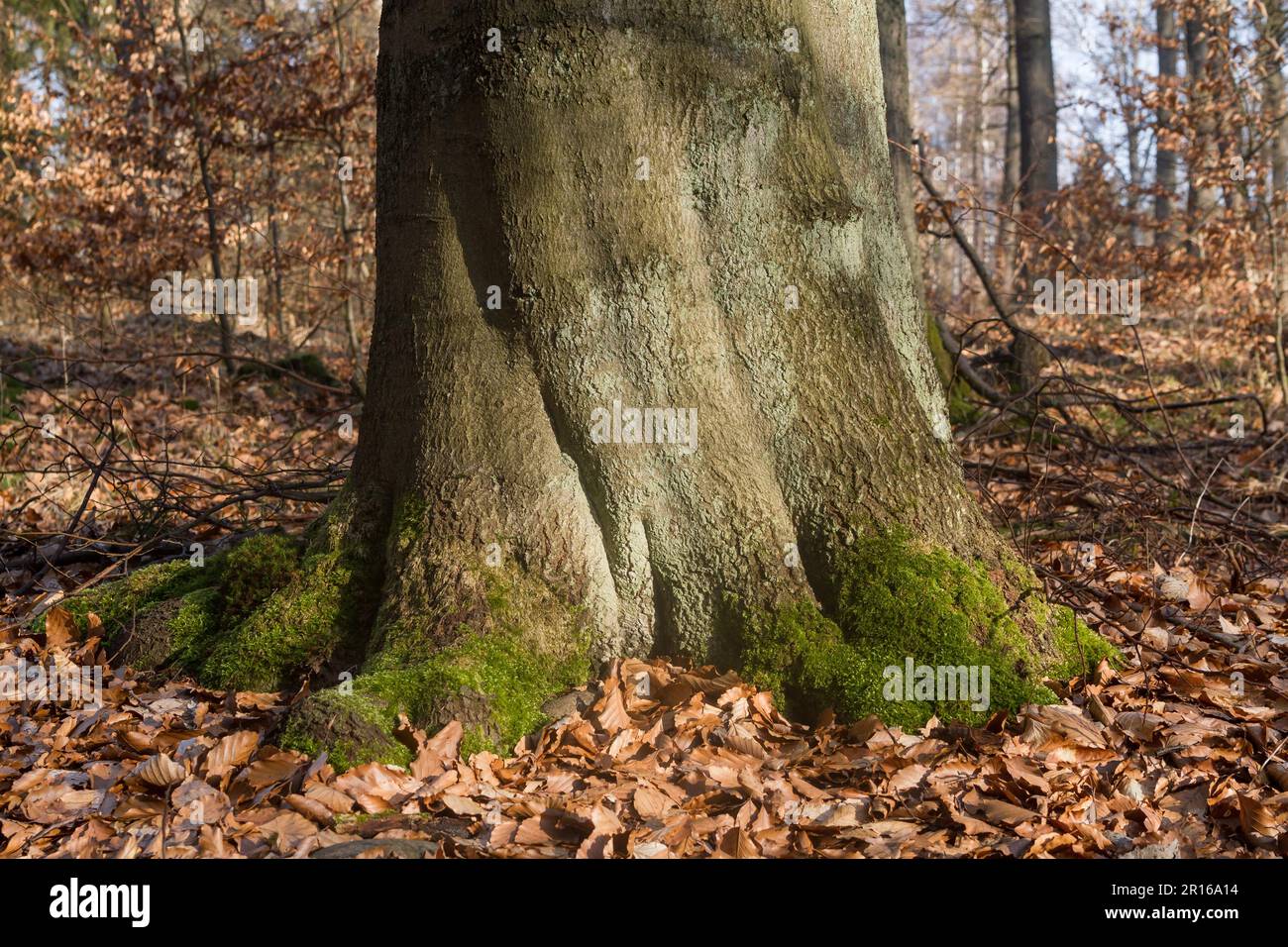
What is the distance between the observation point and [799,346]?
3.58 m

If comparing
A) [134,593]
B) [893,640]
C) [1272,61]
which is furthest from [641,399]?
[1272,61]

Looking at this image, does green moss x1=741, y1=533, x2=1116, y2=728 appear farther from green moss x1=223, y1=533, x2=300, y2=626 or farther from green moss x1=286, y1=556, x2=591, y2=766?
green moss x1=223, y1=533, x2=300, y2=626

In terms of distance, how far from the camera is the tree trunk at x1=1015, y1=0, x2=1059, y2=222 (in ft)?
49.5

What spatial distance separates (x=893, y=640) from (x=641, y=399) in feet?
3.89

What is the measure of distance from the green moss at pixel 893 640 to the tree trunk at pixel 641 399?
1 centimetres

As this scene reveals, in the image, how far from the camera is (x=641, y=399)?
3.45 metres

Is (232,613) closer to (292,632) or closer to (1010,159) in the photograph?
(292,632)

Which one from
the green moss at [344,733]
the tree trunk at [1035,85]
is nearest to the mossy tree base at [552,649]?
the green moss at [344,733]

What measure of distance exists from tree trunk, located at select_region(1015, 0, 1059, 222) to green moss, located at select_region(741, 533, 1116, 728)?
1295cm

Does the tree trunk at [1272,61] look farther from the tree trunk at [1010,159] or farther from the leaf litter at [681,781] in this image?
the leaf litter at [681,781]

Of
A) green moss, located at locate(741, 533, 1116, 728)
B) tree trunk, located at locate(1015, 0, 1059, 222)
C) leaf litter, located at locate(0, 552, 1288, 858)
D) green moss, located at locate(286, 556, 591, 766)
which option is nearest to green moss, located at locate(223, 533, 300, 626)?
leaf litter, located at locate(0, 552, 1288, 858)

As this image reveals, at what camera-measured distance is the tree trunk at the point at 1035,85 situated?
1509 cm

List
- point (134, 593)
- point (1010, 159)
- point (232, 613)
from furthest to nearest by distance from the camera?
point (1010, 159) < point (134, 593) < point (232, 613)

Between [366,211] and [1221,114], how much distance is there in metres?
9.77
